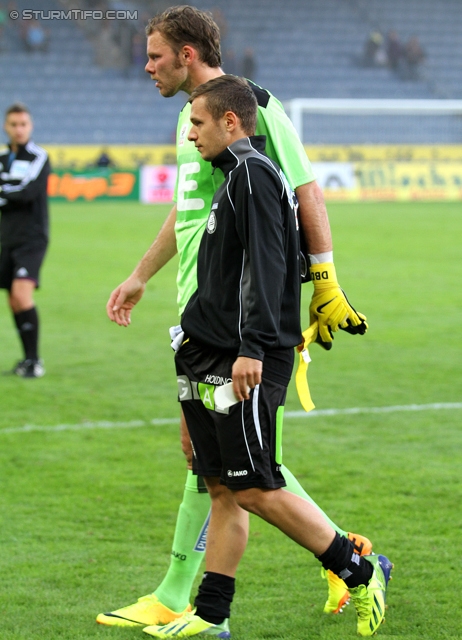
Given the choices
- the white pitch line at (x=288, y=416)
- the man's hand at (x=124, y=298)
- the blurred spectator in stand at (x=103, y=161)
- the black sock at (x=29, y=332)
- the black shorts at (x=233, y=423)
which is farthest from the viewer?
the blurred spectator in stand at (x=103, y=161)

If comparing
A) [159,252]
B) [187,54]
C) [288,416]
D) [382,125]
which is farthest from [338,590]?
[382,125]

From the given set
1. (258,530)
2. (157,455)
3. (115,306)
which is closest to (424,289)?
(157,455)

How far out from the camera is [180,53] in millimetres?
3357

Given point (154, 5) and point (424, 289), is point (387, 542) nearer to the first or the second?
point (424, 289)

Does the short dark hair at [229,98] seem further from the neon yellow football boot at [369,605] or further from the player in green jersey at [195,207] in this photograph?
the neon yellow football boot at [369,605]

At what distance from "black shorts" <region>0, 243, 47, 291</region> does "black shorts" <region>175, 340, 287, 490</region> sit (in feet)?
15.9

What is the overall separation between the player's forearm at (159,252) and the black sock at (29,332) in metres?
4.30

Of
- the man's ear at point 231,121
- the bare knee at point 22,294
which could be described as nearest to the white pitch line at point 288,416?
the bare knee at point 22,294

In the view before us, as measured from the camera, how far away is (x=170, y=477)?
509 centimetres

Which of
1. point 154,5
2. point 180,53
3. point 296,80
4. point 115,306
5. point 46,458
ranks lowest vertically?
point 46,458

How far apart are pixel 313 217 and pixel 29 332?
4933mm

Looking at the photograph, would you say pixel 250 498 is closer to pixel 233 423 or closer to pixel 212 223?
pixel 233 423

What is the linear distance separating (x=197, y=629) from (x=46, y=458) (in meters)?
2.39

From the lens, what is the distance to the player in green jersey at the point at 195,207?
3.27 m
